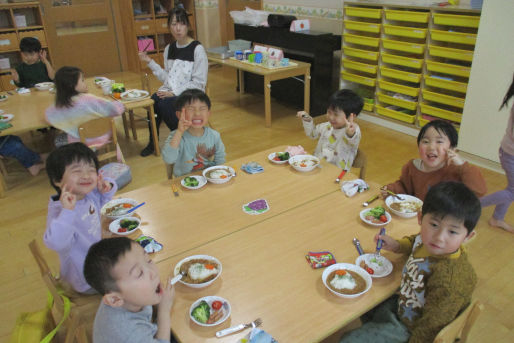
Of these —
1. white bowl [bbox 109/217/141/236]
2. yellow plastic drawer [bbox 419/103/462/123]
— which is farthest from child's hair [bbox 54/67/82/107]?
yellow plastic drawer [bbox 419/103/462/123]

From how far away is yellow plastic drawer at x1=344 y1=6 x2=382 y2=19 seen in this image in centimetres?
457

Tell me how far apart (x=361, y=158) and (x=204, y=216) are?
117cm

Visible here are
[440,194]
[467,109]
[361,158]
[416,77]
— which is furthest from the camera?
[416,77]

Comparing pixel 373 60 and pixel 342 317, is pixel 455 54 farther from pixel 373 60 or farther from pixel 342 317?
pixel 342 317

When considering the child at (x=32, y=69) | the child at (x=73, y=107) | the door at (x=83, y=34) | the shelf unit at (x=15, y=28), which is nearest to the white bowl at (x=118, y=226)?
the child at (x=73, y=107)

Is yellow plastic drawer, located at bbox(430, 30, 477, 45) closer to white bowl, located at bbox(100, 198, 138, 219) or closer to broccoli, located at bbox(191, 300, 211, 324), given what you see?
white bowl, located at bbox(100, 198, 138, 219)

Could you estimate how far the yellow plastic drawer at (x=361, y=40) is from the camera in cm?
468

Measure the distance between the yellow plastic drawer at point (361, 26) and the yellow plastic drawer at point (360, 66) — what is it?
0.41 meters

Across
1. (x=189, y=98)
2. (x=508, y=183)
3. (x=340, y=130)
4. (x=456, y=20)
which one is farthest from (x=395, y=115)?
(x=189, y=98)

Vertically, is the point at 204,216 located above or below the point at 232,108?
above

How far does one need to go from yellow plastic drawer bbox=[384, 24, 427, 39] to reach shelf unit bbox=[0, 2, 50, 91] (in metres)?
5.52

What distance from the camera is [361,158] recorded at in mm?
2557

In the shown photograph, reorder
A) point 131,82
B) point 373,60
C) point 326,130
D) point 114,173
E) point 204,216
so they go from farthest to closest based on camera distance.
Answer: point 131,82 → point 373,60 → point 114,173 → point 326,130 → point 204,216

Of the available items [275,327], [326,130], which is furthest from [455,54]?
[275,327]
